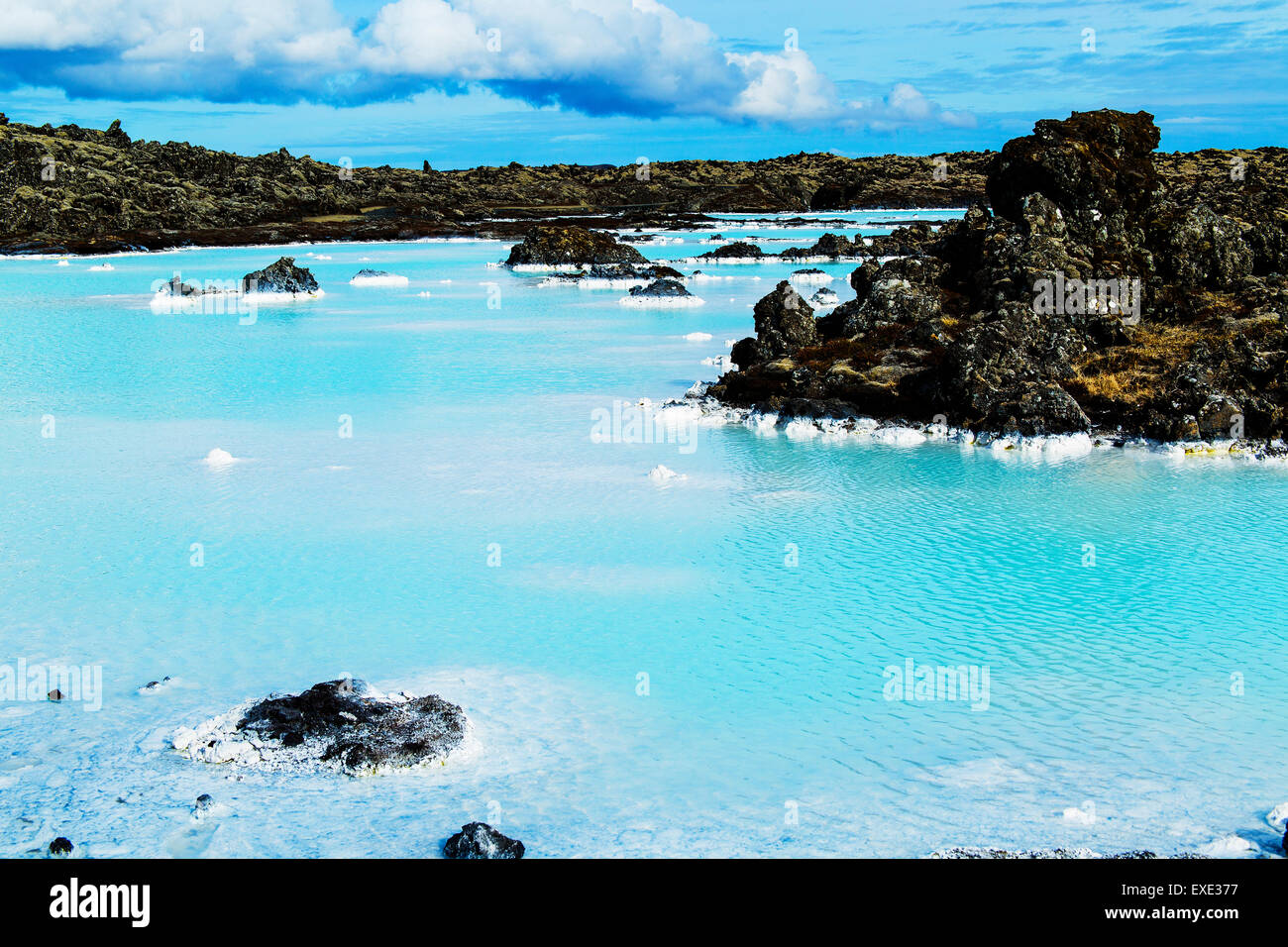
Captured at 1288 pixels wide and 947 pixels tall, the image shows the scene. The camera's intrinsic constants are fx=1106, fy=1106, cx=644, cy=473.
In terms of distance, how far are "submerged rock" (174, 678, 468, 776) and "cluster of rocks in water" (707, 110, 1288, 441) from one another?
15176 mm

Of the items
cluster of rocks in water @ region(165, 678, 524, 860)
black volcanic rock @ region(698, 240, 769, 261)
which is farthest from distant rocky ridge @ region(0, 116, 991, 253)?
cluster of rocks in water @ region(165, 678, 524, 860)

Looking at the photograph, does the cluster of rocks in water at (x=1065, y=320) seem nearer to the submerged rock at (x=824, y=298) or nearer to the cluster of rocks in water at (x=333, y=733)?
the cluster of rocks in water at (x=333, y=733)

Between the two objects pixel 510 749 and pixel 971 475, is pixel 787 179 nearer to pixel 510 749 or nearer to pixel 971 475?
pixel 971 475

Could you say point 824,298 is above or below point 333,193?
below

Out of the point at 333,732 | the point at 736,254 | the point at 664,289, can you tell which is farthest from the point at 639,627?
the point at 736,254

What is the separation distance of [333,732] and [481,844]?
2526 millimetres

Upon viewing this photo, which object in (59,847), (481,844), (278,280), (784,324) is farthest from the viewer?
(278,280)

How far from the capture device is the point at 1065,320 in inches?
985

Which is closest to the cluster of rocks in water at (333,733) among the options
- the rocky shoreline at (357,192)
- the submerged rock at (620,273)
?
the submerged rock at (620,273)

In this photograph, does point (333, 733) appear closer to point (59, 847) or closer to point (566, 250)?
point (59, 847)

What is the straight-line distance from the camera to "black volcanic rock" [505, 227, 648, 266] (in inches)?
2731

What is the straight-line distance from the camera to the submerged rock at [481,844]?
7.92 metres

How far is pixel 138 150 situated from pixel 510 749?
452 feet

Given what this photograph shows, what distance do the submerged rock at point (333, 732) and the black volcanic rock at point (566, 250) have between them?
60.3m
